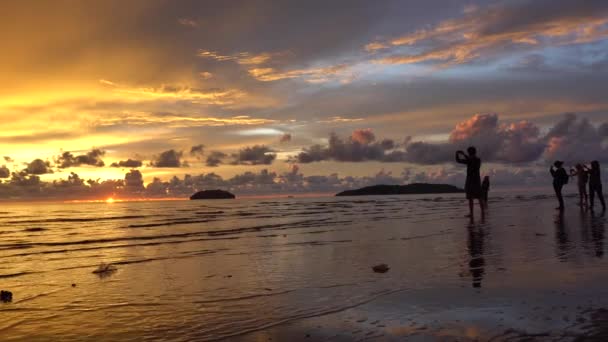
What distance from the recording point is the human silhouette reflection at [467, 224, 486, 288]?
7.65m

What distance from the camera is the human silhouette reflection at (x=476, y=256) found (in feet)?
25.1

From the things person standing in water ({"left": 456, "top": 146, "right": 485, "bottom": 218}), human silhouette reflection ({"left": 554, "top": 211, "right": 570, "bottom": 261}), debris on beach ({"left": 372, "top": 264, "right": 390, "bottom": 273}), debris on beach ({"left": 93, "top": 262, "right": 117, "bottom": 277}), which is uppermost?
person standing in water ({"left": 456, "top": 146, "right": 485, "bottom": 218})

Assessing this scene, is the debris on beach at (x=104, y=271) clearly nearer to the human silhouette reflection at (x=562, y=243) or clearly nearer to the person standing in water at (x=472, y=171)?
the human silhouette reflection at (x=562, y=243)

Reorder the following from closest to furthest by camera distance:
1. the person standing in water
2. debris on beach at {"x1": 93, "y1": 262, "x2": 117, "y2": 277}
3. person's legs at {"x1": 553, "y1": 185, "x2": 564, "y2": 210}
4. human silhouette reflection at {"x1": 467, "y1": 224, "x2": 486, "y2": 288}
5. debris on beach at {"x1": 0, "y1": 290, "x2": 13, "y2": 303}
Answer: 1. debris on beach at {"x1": 0, "y1": 290, "x2": 13, "y2": 303}
2. human silhouette reflection at {"x1": 467, "y1": 224, "x2": 486, "y2": 288}
3. debris on beach at {"x1": 93, "y1": 262, "x2": 117, "y2": 277}
4. the person standing in water
5. person's legs at {"x1": 553, "y1": 185, "x2": 564, "y2": 210}

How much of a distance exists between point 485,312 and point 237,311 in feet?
9.70

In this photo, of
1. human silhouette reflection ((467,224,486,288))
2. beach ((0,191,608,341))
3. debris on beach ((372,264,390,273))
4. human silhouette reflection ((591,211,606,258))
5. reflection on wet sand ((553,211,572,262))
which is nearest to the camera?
beach ((0,191,608,341))

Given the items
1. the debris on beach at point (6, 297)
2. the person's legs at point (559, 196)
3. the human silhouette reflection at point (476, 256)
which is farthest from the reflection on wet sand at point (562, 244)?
the person's legs at point (559, 196)

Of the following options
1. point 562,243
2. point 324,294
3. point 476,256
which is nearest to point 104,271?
point 324,294

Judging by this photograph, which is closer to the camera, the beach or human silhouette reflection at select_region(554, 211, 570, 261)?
the beach

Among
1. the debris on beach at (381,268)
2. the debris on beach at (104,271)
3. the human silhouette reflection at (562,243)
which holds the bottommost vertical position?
the human silhouette reflection at (562,243)

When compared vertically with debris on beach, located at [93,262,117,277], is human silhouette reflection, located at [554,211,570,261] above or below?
below

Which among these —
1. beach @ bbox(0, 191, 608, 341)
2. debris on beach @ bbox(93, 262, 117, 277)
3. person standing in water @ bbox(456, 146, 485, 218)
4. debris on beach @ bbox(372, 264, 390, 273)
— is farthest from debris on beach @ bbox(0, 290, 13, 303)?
person standing in water @ bbox(456, 146, 485, 218)

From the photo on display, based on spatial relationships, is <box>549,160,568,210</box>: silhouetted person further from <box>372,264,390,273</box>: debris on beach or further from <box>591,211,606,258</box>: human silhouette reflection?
<box>372,264,390,273</box>: debris on beach

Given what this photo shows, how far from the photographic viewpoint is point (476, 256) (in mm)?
10086
